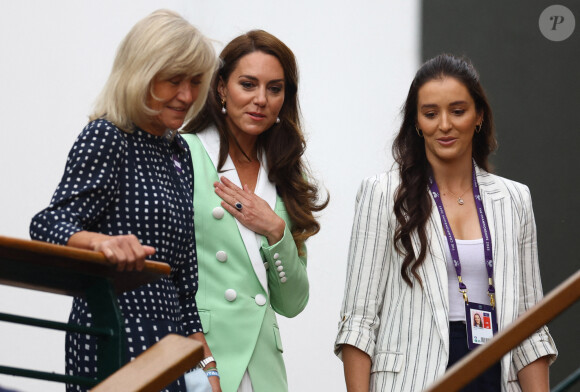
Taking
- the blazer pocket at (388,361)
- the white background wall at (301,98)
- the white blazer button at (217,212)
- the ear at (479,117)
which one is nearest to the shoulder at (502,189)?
the ear at (479,117)

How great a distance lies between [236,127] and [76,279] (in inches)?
60.8

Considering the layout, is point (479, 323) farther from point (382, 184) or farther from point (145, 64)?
point (145, 64)

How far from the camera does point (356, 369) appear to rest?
10.8 feet

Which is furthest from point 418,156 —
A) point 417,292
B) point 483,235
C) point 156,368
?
point 156,368

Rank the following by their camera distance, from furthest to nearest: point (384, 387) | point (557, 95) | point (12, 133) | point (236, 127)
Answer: point (557, 95) → point (12, 133) → point (236, 127) → point (384, 387)

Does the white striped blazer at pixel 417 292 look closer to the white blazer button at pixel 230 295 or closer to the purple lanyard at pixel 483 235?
the purple lanyard at pixel 483 235

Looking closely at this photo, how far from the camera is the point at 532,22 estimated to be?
557cm

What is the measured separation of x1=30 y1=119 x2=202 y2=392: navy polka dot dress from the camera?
2.35m

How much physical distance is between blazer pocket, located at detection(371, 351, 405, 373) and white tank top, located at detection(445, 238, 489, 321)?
7.9 inches

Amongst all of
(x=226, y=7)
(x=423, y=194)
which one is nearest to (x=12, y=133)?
(x=226, y=7)

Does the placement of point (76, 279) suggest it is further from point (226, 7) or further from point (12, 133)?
point (226, 7)

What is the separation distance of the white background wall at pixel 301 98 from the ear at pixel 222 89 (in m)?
1.56

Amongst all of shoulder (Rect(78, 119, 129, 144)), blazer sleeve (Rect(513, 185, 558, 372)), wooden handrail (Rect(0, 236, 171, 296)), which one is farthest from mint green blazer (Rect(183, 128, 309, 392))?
wooden handrail (Rect(0, 236, 171, 296))

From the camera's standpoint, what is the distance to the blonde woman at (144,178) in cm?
240
